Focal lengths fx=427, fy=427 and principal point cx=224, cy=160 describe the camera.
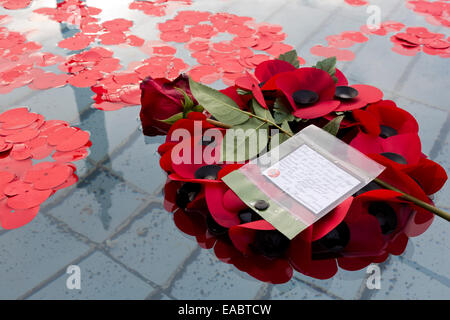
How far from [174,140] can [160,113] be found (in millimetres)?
101

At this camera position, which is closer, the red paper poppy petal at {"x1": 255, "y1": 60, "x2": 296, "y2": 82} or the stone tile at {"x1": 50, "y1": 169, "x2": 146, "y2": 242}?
the stone tile at {"x1": 50, "y1": 169, "x2": 146, "y2": 242}

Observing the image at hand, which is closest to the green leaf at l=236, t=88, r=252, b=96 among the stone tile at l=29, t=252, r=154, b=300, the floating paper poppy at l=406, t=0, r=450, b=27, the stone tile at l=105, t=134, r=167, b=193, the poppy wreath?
the poppy wreath

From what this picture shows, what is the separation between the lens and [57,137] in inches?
40.3

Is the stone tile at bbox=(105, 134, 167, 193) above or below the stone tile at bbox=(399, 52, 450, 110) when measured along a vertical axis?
below

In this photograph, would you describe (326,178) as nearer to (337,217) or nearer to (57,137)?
(337,217)

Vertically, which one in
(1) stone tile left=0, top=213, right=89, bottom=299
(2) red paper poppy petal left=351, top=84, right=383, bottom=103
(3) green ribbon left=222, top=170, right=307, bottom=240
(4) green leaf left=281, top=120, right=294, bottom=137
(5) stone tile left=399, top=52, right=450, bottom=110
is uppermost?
(2) red paper poppy petal left=351, top=84, right=383, bottom=103

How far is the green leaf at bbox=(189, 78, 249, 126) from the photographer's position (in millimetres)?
862

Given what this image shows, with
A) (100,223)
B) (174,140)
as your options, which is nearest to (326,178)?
(174,140)

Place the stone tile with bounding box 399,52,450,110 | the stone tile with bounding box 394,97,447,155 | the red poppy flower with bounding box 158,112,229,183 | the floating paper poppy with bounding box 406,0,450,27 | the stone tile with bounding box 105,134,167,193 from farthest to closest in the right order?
the floating paper poppy with bounding box 406,0,450,27
the stone tile with bounding box 399,52,450,110
the stone tile with bounding box 394,97,447,155
the stone tile with bounding box 105,134,167,193
the red poppy flower with bounding box 158,112,229,183

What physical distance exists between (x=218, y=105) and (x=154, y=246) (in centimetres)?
31

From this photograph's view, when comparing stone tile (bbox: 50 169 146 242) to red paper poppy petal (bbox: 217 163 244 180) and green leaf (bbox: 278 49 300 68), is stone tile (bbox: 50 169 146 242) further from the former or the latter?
green leaf (bbox: 278 49 300 68)

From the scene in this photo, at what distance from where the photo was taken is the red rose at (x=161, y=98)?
93cm

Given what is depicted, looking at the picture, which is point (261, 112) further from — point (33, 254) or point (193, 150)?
point (33, 254)

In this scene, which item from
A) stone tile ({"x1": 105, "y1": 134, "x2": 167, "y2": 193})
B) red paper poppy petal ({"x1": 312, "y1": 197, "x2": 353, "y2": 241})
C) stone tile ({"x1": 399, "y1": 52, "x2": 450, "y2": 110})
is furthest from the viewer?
stone tile ({"x1": 399, "y1": 52, "x2": 450, "y2": 110})
